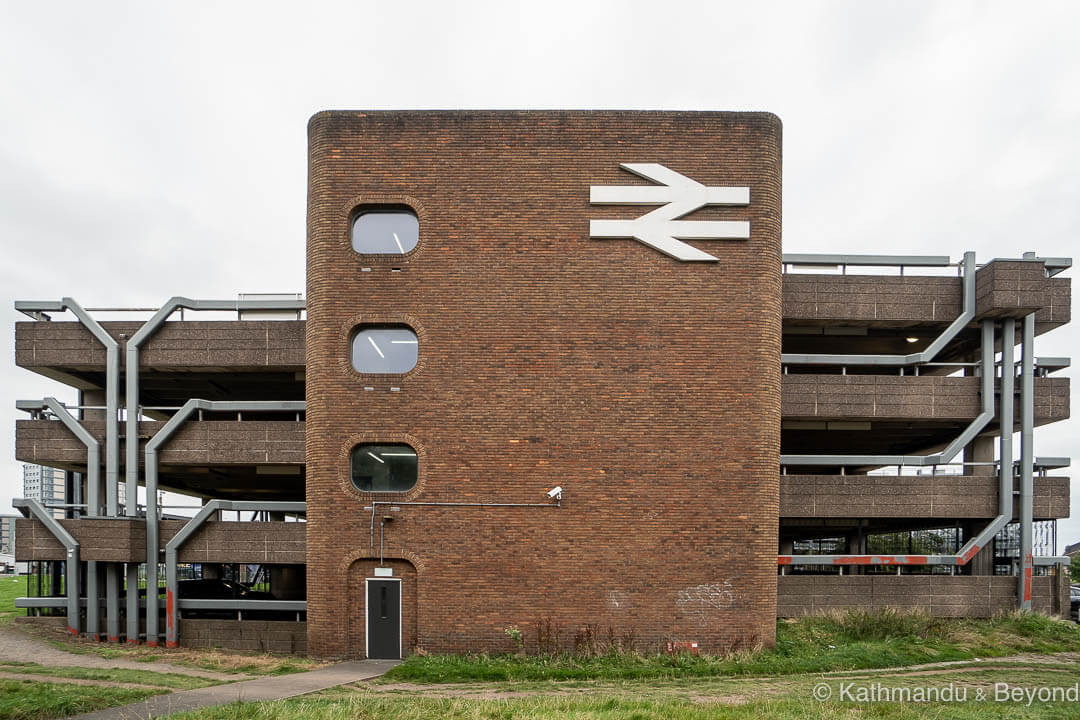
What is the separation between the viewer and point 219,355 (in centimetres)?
2245

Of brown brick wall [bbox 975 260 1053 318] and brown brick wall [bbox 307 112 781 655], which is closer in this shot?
brown brick wall [bbox 307 112 781 655]

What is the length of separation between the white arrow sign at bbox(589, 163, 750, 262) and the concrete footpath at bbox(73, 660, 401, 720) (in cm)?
1129

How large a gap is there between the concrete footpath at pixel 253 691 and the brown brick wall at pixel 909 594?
1095cm

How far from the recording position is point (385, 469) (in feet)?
62.3

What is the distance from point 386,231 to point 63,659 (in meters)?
12.7

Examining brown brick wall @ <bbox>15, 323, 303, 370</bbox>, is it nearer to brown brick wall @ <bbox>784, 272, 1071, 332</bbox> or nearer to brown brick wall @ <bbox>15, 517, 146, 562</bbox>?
brown brick wall @ <bbox>15, 517, 146, 562</bbox>

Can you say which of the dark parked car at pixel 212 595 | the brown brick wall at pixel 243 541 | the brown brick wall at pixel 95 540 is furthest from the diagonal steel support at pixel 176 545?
A: the dark parked car at pixel 212 595

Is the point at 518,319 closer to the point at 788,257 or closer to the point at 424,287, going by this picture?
the point at 424,287

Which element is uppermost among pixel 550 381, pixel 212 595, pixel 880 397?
pixel 550 381

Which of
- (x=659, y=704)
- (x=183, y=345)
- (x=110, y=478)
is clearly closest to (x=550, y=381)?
(x=659, y=704)

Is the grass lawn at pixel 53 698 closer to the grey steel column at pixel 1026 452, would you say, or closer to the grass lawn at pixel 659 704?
the grass lawn at pixel 659 704

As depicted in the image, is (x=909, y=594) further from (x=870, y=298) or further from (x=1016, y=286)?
(x=1016, y=286)

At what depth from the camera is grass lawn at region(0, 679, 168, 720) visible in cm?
1164

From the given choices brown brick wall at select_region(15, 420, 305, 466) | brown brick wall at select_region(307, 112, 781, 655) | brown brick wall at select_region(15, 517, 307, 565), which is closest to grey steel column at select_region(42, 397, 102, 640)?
brown brick wall at select_region(15, 420, 305, 466)
